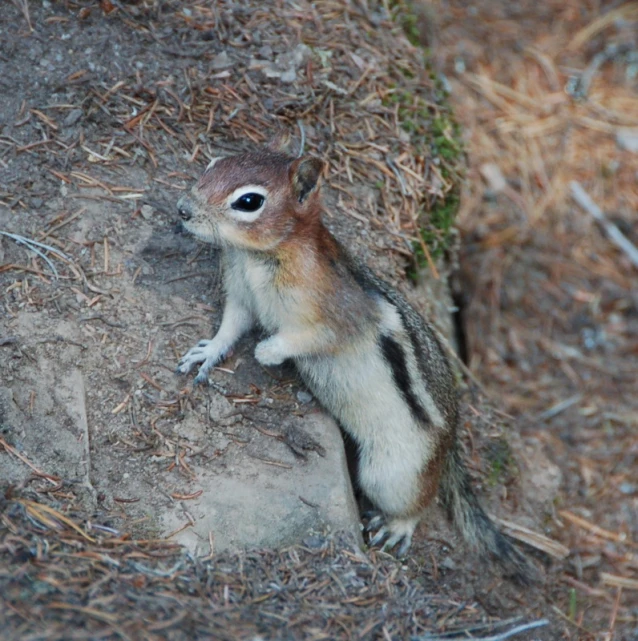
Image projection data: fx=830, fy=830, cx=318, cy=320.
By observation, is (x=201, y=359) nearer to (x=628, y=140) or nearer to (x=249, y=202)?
(x=249, y=202)

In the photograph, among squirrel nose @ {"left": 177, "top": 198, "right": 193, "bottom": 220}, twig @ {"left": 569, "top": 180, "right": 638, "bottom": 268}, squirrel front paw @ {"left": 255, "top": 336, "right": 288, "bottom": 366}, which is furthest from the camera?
twig @ {"left": 569, "top": 180, "right": 638, "bottom": 268}

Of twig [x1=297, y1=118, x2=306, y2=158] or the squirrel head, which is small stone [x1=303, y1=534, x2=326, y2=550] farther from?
twig [x1=297, y1=118, x2=306, y2=158]

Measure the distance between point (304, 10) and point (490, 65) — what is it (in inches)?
128

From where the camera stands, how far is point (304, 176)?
398cm

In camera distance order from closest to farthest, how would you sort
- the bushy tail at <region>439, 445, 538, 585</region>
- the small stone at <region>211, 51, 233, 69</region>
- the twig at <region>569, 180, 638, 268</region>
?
1. the bushy tail at <region>439, 445, 538, 585</region>
2. the small stone at <region>211, 51, 233, 69</region>
3. the twig at <region>569, 180, 638, 268</region>

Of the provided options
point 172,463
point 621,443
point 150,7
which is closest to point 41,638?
point 172,463

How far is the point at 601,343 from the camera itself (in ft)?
23.0

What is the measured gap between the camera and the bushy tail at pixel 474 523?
4.61 meters

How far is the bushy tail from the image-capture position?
4609mm

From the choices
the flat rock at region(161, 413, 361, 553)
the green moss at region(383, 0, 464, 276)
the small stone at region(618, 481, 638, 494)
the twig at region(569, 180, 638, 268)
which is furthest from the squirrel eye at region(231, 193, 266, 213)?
the twig at region(569, 180, 638, 268)

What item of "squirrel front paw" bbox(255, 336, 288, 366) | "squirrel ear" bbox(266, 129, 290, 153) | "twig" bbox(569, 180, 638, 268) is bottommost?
"twig" bbox(569, 180, 638, 268)

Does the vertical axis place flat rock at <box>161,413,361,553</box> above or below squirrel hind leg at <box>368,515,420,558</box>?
above

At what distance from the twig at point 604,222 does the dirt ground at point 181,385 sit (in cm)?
84

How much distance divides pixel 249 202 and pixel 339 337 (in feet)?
2.74
